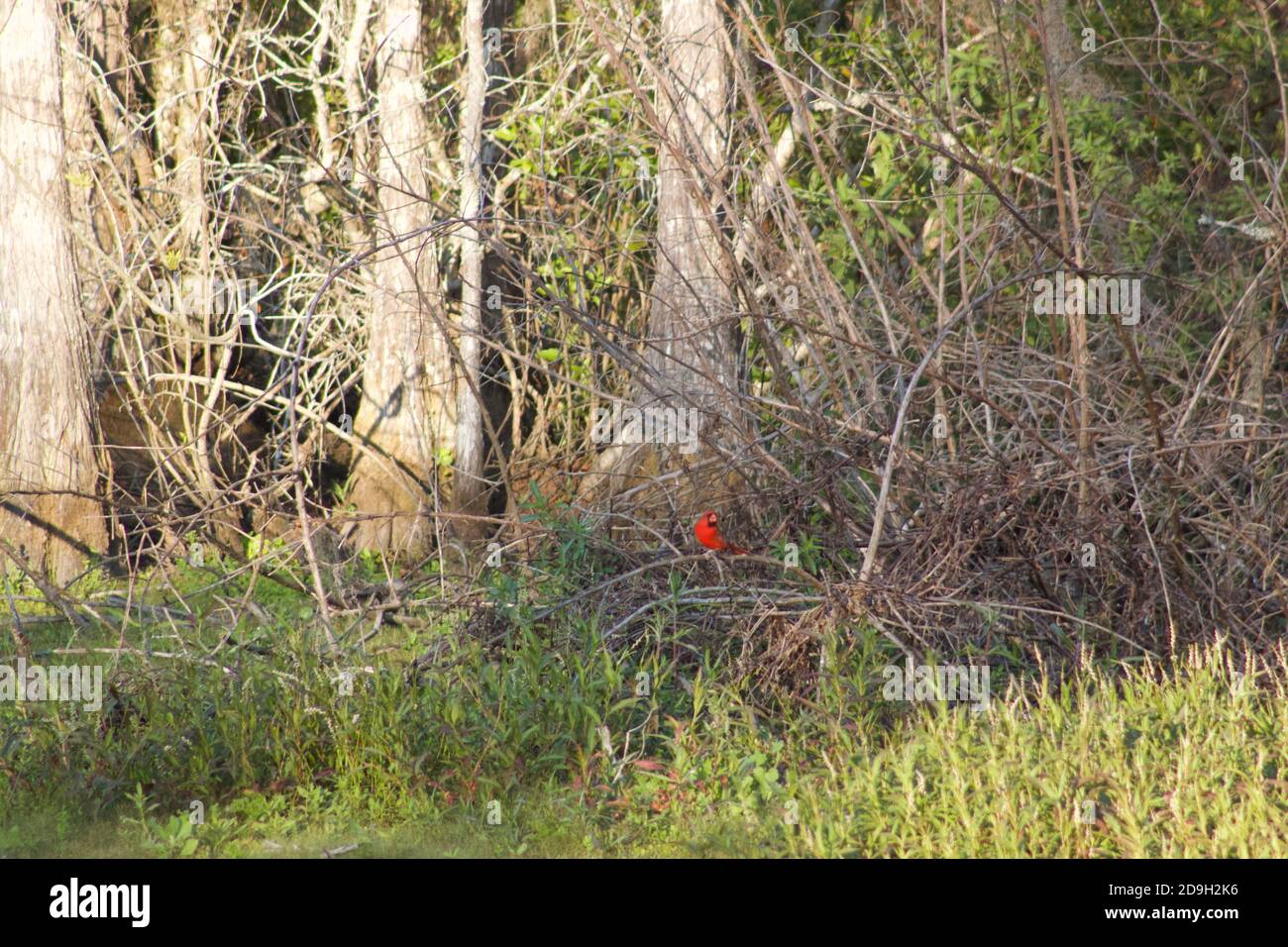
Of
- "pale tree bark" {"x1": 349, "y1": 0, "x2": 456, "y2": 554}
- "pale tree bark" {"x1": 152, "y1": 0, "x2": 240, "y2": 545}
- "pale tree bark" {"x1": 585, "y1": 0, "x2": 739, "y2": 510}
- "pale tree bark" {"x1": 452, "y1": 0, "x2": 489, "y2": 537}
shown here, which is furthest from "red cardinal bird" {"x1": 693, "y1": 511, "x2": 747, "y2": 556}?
"pale tree bark" {"x1": 152, "y1": 0, "x2": 240, "y2": 545}

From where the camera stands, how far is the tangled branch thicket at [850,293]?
19.3ft

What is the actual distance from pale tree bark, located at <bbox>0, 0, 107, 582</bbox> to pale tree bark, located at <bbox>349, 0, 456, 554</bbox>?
1845 millimetres

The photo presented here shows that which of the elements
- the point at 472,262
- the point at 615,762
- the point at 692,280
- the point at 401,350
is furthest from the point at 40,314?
the point at 615,762

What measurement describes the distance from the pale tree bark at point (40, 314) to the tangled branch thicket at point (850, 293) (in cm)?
35

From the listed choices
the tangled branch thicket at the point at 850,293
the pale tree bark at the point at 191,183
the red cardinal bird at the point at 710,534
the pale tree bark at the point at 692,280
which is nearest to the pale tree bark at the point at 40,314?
the tangled branch thicket at the point at 850,293

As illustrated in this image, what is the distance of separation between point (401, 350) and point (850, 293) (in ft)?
10.9

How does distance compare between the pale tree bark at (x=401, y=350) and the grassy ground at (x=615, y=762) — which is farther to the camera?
the pale tree bark at (x=401, y=350)

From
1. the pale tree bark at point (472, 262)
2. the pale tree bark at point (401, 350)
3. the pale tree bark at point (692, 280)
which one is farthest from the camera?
the pale tree bark at point (401, 350)

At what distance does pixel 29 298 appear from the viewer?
8.48m

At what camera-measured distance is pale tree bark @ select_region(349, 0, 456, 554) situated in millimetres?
9039

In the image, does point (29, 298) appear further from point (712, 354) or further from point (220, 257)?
point (712, 354)

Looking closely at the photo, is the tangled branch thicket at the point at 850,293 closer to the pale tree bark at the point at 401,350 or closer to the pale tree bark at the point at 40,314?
the pale tree bark at the point at 401,350

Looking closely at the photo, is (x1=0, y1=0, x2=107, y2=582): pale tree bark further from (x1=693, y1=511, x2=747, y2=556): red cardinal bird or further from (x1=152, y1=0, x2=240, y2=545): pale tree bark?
(x1=693, y1=511, x2=747, y2=556): red cardinal bird

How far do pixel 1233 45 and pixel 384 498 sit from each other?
6.45 metres
